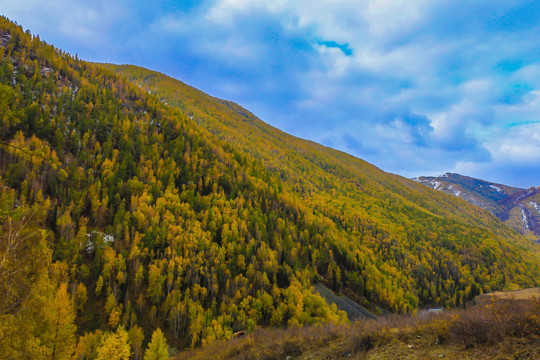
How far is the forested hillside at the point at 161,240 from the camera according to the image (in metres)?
72.9

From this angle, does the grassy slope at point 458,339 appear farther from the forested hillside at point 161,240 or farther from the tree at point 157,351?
the tree at point 157,351

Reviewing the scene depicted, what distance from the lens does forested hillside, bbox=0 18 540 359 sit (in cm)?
7294

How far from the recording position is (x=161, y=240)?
100m

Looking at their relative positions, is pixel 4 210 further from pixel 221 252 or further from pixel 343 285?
pixel 343 285

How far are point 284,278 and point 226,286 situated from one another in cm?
2607

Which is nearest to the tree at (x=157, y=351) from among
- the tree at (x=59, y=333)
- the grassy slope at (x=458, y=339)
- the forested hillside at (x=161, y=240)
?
the forested hillside at (x=161, y=240)

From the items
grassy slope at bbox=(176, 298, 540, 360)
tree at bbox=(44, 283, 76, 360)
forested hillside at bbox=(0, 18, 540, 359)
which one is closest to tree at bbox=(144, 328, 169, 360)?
forested hillside at bbox=(0, 18, 540, 359)

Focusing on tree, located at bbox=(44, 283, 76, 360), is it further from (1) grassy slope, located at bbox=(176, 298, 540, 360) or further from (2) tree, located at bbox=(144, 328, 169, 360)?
(1) grassy slope, located at bbox=(176, 298, 540, 360)

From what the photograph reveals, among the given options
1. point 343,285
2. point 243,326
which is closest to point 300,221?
point 343,285

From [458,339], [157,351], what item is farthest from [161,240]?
[458,339]

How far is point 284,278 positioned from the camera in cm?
10581

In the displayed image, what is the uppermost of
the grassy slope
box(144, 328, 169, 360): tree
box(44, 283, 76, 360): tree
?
the grassy slope

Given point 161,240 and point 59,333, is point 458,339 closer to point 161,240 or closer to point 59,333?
point 59,333

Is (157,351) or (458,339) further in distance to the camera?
(157,351)
